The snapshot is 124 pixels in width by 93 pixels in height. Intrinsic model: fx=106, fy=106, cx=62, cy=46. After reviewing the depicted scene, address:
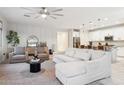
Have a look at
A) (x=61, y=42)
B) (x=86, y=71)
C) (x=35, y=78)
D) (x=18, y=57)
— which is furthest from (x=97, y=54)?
(x=61, y=42)

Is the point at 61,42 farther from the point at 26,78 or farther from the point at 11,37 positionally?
the point at 26,78

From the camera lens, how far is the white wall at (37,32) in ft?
27.4

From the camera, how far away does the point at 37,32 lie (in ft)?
29.8

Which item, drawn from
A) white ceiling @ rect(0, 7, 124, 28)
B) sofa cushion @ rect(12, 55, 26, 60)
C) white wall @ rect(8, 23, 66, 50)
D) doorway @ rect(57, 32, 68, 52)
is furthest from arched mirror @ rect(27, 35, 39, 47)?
doorway @ rect(57, 32, 68, 52)

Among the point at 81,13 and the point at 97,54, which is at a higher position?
the point at 81,13

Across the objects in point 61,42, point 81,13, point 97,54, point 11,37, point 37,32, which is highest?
point 81,13

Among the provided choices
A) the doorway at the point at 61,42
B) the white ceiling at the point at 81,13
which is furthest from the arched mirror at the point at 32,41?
the doorway at the point at 61,42

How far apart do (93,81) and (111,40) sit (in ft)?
22.4

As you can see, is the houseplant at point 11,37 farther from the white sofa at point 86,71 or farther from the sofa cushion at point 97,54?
the sofa cushion at point 97,54

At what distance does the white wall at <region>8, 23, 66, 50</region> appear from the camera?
8.35 metres

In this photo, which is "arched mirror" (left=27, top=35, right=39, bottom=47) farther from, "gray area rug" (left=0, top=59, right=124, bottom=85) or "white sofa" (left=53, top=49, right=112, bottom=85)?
"white sofa" (left=53, top=49, right=112, bottom=85)

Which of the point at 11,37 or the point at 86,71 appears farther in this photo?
the point at 11,37
